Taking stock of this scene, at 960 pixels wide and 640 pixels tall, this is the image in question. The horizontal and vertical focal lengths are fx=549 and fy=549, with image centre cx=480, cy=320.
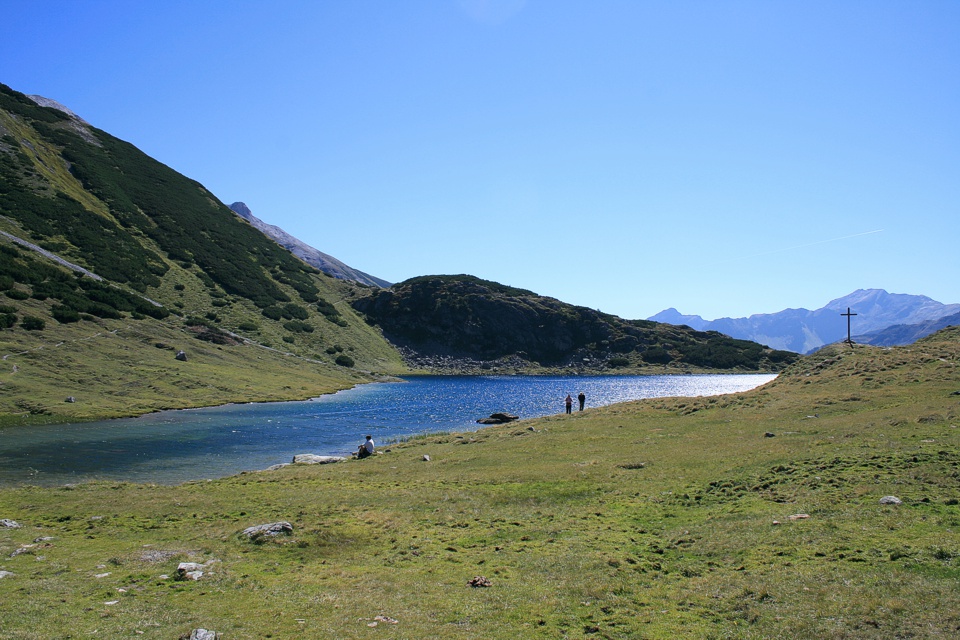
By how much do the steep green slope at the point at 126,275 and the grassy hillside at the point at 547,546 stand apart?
5057 centimetres

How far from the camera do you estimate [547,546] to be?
1873 cm

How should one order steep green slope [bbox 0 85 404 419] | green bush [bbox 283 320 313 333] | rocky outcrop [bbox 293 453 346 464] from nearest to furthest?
rocky outcrop [bbox 293 453 346 464] → steep green slope [bbox 0 85 404 419] → green bush [bbox 283 320 313 333]

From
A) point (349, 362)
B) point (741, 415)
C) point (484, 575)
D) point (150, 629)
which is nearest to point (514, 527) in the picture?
point (484, 575)

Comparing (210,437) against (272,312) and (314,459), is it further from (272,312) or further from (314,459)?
(272,312)

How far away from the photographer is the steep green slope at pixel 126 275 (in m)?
83.8

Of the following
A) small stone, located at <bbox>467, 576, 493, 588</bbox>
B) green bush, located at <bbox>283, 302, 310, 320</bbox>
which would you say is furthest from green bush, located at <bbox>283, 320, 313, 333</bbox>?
small stone, located at <bbox>467, 576, 493, 588</bbox>

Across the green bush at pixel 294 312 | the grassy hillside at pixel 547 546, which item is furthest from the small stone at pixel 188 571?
the green bush at pixel 294 312

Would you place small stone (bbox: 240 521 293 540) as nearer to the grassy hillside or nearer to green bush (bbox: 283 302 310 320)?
the grassy hillside

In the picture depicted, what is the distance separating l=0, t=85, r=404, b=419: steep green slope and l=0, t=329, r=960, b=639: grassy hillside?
50572mm

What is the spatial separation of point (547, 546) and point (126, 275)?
132973 mm

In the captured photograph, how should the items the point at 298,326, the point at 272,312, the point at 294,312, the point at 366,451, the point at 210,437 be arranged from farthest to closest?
the point at 294,312
the point at 298,326
the point at 272,312
the point at 210,437
the point at 366,451

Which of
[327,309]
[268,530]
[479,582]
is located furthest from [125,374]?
[327,309]

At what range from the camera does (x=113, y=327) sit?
310 feet

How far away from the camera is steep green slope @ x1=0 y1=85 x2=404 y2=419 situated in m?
83.8
